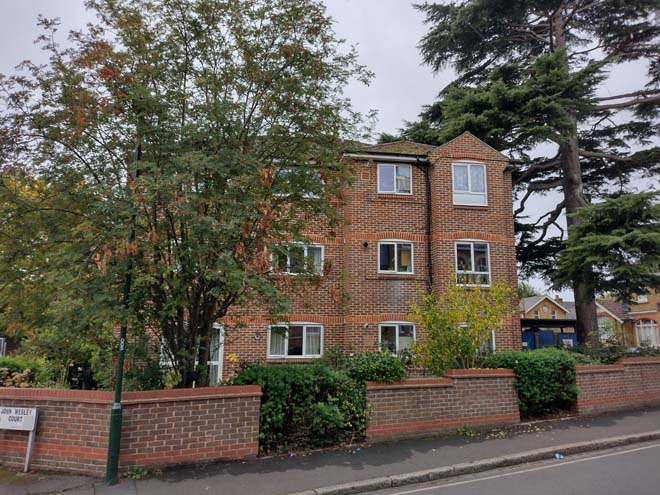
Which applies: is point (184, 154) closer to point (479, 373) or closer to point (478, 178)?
point (479, 373)

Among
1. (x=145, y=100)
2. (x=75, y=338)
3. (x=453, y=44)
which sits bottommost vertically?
(x=75, y=338)

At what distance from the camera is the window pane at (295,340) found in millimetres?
15766

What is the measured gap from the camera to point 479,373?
31.8ft

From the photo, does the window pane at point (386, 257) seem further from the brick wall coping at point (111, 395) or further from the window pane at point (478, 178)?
the brick wall coping at point (111, 395)

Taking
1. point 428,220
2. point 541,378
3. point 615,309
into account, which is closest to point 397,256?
point 428,220

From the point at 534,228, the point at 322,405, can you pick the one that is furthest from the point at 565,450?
the point at 534,228

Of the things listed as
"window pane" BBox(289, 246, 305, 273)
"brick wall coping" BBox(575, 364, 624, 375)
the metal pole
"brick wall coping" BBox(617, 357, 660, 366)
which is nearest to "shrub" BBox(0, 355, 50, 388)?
the metal pole

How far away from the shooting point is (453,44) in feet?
71.6

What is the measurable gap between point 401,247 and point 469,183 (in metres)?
3.81

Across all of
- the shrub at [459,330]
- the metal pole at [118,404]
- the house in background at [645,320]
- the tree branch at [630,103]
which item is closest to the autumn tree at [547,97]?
the tree branch at [630,103]

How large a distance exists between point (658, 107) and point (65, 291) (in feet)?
79.8

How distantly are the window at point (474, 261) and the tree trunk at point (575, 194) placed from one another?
10.6ft

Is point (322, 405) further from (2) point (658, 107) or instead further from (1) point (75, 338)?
(2) point (658, 107)

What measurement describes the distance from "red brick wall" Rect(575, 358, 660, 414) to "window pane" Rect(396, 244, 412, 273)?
7.23 meters
